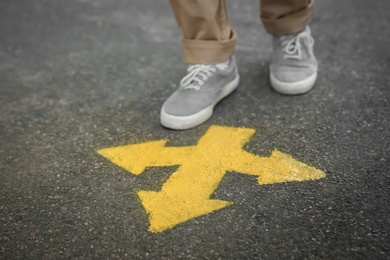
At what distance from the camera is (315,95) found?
157 cm

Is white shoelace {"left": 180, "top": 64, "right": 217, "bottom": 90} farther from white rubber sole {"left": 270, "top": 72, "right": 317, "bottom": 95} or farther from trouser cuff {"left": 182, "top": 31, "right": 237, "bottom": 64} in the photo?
white rubber sole {"left": 270, "top": 72, "right": 317, "bottom": 95}

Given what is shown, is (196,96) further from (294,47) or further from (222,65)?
(294,47)

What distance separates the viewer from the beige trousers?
1.36 m

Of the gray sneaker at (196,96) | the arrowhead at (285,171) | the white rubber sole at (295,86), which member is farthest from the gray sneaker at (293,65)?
the arrowhead at (285,171)

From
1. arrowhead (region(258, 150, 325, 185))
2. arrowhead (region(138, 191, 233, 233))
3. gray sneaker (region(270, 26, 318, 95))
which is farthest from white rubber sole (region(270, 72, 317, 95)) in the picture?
arrowhead (region(138, 191, 233, 233))

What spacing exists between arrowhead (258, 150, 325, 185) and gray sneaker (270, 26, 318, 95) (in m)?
0.41

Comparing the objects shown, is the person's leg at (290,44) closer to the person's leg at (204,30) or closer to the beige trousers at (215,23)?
the beige trousers at (215,23)

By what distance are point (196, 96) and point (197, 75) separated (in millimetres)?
77

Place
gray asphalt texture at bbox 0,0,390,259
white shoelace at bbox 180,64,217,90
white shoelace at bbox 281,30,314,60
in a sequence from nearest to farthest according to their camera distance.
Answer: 1. gray asphalt texture at bbox 0,0,390,259
2. white shoelace at bbox 180,64,217,90
3. white shoelace at bbox 281,30,314,60

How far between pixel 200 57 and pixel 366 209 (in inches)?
28.4

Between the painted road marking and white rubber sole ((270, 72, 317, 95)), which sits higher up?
the painted road marking

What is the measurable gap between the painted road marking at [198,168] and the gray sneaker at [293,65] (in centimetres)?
29

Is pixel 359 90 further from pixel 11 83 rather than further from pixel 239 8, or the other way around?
pixel 11 83

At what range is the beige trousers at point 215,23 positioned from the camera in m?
1.36
